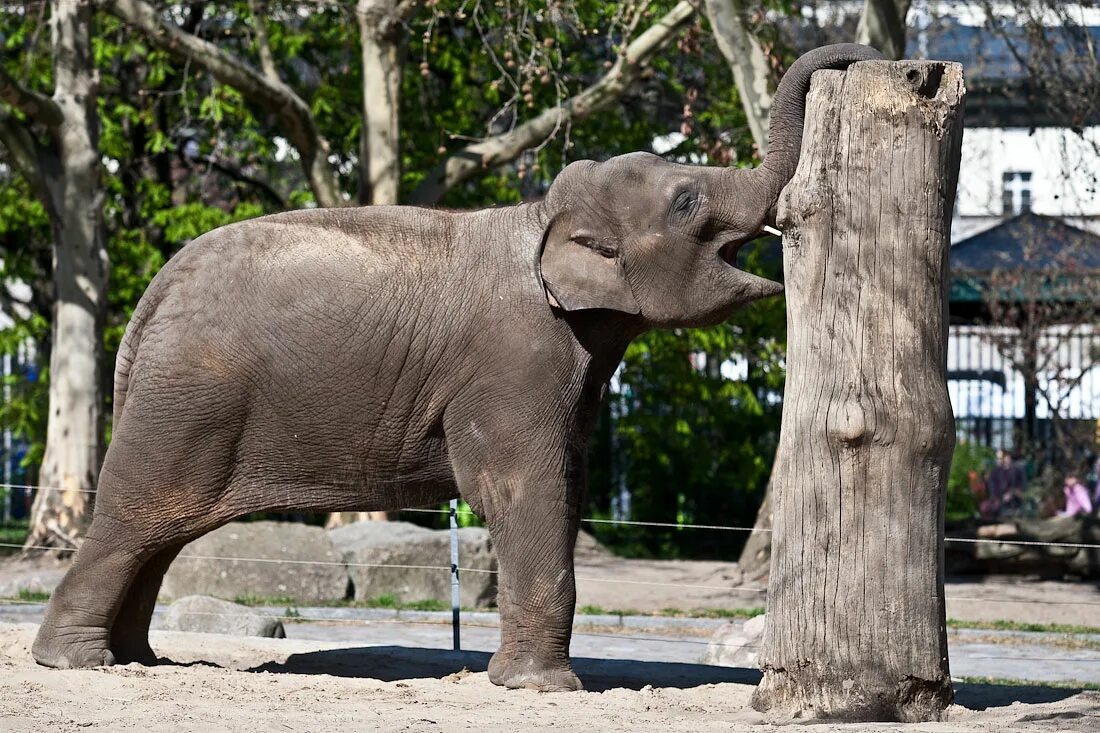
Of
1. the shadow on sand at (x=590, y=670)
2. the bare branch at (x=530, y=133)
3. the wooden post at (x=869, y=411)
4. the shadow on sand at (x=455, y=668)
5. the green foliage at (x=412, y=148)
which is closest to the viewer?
the wooden post at (x=869, y=411)

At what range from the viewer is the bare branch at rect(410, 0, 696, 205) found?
51.9 feet

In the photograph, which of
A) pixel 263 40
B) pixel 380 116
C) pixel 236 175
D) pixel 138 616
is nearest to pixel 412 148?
pixel 236 175

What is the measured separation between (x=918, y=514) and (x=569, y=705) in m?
1.73

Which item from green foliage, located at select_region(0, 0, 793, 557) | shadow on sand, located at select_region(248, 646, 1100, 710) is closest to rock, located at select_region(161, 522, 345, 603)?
shadow on sand, located at select_region(248, 646, 1100, 710)

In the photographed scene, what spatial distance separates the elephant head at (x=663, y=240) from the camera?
7.34 metres

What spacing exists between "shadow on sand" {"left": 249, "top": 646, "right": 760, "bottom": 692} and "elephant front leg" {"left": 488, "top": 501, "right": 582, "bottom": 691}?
485 mm

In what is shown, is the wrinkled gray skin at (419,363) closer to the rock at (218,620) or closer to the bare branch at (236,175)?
the rock at (218,620)

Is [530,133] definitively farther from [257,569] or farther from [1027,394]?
[1027,394]

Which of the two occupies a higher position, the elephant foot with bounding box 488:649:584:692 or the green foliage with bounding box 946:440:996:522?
the green foliage with bounding box 946:440:996:522

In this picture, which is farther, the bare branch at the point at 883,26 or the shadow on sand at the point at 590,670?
the bare branch at the point at 883,26

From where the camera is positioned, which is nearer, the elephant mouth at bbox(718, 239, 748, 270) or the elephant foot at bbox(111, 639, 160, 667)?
the elephant mouth at bbox(718, 239, 748, 270)

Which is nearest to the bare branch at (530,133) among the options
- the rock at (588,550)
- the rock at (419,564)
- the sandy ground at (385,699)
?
the rock at (419,564)

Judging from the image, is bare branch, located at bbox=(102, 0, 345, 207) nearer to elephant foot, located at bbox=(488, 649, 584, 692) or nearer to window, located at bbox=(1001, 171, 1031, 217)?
elephant foot, located at bbox=(488, 649, 584, 692)

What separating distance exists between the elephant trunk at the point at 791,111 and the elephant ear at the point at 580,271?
2.41 feet
